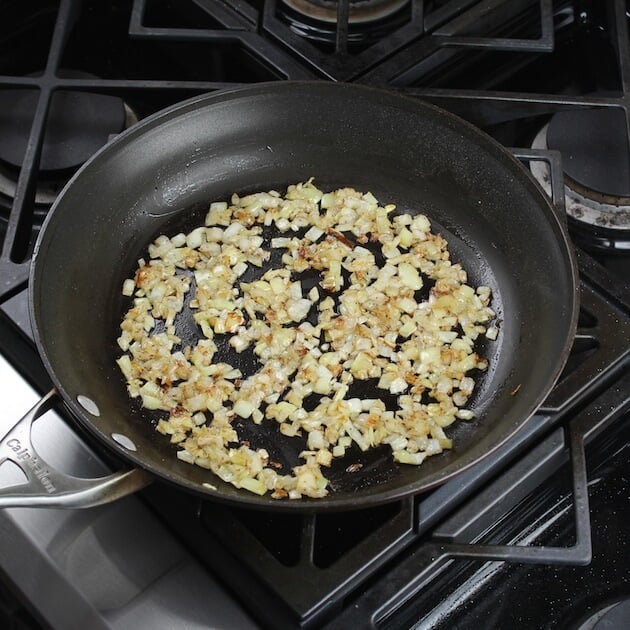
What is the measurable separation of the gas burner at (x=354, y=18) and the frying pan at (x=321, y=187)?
0.24 metres

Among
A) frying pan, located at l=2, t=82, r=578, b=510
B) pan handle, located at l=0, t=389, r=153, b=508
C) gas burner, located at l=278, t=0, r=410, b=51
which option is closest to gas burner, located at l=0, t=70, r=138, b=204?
frying pan, located at l=2, t=82, r=578, b=510

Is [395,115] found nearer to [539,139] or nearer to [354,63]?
[354,63]

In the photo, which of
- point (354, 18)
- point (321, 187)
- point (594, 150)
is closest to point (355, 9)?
point (354, 18)

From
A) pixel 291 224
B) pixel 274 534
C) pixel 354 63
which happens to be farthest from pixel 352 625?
pixel 354 63

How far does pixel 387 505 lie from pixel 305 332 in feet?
0.85

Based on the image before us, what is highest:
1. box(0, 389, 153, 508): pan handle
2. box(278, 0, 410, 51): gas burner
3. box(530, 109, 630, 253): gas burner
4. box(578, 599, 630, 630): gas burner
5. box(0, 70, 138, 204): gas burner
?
box(0, 70, 138, 204): gas burner

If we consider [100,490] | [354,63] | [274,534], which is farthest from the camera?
[354,63]

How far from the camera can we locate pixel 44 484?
786mm

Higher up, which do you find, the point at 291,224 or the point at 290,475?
the point at 291,224

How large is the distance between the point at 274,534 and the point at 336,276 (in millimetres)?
375

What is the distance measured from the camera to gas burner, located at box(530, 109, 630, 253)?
3.89ft

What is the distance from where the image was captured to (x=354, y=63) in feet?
4.01

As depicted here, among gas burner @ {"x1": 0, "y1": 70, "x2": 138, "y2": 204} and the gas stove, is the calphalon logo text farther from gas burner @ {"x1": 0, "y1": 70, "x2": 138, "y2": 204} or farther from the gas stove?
gas burner @ {"x1": 0, "y1": 70, "x2": 138, "y2": 204}

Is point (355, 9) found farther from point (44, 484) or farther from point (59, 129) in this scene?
point (44, 484)
